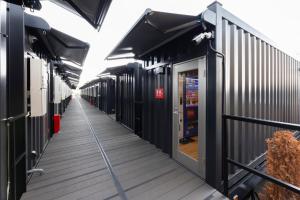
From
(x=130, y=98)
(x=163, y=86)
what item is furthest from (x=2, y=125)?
(x=130, y=98)

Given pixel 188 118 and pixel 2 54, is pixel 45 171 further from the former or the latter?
pixel 188 118

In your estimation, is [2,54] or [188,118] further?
[188,118]

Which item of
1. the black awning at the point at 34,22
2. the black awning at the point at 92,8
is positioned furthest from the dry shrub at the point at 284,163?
Answer: the black awning at the point at 34,22

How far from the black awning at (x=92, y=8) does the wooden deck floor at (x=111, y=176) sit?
2921 millimetres

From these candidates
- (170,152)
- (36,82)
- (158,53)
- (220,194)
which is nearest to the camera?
(220,194)

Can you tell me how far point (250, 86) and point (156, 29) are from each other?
2360mm

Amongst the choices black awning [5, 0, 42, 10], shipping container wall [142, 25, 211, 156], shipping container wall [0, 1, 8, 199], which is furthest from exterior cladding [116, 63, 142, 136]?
shipping container wall [0, 1, 8, 199]

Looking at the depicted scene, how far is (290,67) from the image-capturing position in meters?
5.81

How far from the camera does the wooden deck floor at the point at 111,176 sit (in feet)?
8.35

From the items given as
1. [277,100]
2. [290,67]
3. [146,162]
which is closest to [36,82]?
[146,162]

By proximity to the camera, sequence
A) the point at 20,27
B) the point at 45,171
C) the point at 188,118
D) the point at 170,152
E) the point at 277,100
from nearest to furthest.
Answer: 1. the point at 20,27
2. the point at 45,171
3. the point at 170,152
4. the point at 277,100
5. the point at 188,118

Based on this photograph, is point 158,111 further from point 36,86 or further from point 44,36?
point 44,36

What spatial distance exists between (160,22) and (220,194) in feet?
9.85

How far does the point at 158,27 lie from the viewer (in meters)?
2.93
